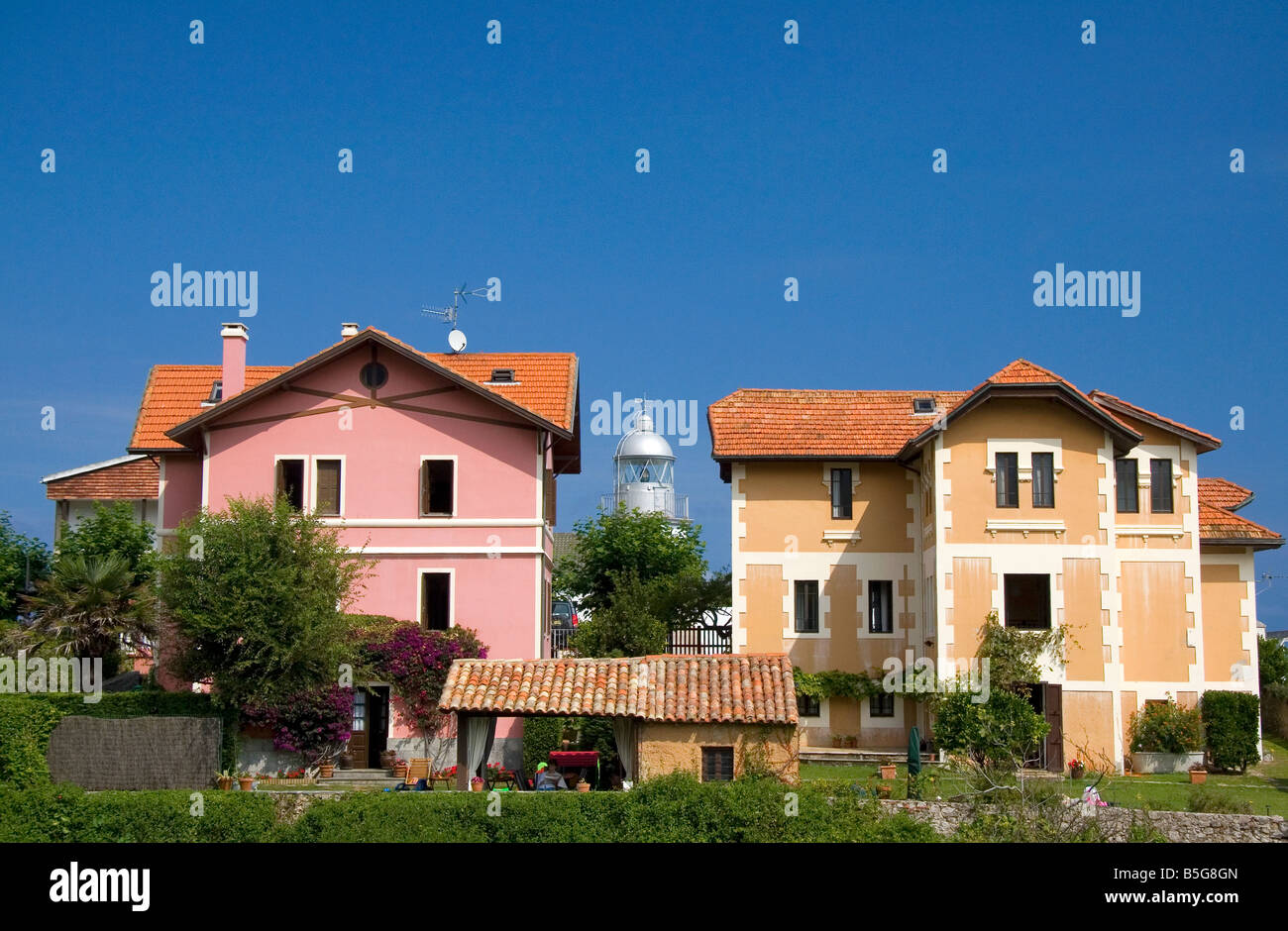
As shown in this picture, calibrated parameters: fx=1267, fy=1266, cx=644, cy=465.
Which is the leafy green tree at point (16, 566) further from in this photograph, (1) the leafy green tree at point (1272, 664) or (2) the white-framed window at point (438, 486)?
(1) the leafy green tree at point (1272, 664)

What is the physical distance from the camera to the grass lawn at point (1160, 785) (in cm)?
2206

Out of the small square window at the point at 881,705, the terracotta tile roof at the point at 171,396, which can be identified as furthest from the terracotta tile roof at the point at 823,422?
the terracotta tile roof at the point at 171,396

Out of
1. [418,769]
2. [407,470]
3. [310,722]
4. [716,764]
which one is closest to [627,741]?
[716,764]

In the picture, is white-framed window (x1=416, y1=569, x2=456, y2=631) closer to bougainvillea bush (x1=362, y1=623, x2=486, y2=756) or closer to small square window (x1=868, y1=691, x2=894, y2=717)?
bougainvillea bush (x1=362, y1=623, x2=486, y2=756)

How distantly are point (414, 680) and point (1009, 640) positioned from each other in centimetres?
1300

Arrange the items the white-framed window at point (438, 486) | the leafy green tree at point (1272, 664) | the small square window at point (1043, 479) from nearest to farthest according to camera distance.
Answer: the small square window at point (1043, 479), the white-framed window at point (438, 486), the leafy green tree at point (1272, 664)

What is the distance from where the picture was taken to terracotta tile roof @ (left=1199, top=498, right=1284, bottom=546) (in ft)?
102

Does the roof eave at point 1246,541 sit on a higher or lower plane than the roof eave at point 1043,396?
lower

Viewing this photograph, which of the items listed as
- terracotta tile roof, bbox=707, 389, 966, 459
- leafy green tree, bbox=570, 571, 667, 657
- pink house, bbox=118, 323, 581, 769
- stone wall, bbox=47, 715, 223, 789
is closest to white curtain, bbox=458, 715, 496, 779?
stone wall, bbox=47, 715, 223, 789

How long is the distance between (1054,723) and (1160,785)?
2829mm

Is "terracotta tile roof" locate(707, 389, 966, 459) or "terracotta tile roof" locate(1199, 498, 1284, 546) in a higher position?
"terracotta tile roof" locate(707, 389, 966, 459)

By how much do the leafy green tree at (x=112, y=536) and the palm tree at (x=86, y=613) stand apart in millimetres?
7738

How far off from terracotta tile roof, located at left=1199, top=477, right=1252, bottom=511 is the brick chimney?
2499 centimetres
